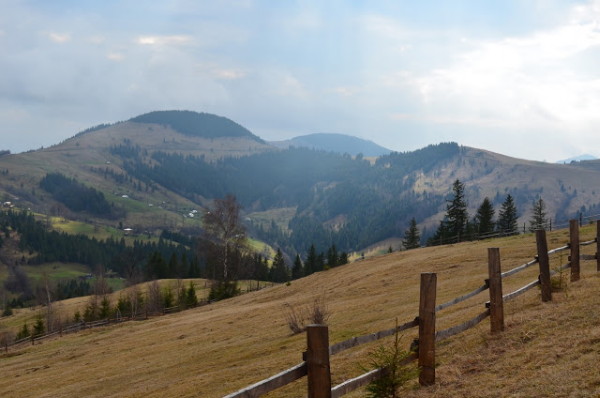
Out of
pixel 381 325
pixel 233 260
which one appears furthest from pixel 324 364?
pixel 233 260

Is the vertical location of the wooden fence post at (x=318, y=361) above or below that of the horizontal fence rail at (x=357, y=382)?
Answer: above

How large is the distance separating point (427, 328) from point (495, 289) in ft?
11.7

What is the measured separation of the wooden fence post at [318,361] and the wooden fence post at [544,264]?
964 cm

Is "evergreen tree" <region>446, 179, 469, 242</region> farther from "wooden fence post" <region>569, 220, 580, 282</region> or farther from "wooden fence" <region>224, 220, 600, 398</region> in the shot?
"wooden fence" <region>224, 220, 600, 398</region>

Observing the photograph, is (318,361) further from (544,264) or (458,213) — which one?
(458,213)

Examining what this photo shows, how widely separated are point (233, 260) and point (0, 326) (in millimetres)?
59790

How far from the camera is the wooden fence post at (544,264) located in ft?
47.0

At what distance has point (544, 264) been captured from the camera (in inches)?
571

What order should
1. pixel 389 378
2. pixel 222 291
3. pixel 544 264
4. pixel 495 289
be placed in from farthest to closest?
pixel 222 291 < pixel 544 264 < pixel 495 289 < pixel 389 378

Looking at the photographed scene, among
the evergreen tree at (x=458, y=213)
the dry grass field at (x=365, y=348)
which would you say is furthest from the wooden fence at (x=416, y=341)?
the evergreen tree at (x=458, y=213)

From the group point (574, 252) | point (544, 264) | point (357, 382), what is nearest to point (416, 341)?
point (357, 382)

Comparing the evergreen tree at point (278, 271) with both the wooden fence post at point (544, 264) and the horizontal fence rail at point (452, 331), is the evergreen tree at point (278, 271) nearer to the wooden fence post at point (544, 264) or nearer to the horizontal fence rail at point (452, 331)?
the wooden fence post at point (544, 264)

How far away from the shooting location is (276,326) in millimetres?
28500

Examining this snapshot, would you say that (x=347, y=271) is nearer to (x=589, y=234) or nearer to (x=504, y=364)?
(x=589, y=234)
